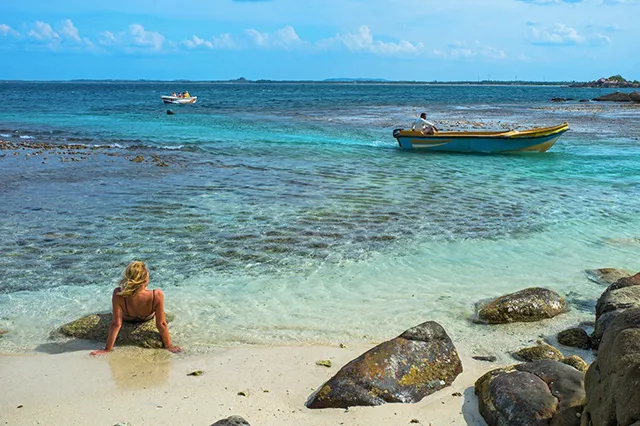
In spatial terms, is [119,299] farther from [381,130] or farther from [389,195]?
[381,130]

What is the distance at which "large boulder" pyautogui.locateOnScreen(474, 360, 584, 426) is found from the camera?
4.55 m

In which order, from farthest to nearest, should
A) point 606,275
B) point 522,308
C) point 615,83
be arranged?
point 615,83, point 606,275, point 522,308

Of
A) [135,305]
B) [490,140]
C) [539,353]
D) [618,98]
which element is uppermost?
[618,98]

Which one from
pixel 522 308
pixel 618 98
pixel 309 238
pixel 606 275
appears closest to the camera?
pixel 522 308

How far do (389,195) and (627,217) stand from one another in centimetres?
538

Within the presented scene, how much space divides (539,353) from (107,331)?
465 centimetres

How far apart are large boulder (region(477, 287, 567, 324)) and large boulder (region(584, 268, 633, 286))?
1536mm

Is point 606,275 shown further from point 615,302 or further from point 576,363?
point 576,363

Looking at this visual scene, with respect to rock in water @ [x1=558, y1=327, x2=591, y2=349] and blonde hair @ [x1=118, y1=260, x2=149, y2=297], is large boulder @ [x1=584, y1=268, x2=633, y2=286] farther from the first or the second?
blonde hair @ [x1=118, y1=260, x2=149, y2=297]

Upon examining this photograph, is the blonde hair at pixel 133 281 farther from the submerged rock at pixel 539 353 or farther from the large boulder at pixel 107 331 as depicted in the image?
the submerged rock at pixel 539 353

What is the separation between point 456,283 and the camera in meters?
8.92

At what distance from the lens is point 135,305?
6715 millimetres

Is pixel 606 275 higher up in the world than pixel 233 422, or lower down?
lower down

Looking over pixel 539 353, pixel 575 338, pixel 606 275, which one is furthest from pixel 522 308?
pixel 606 275
